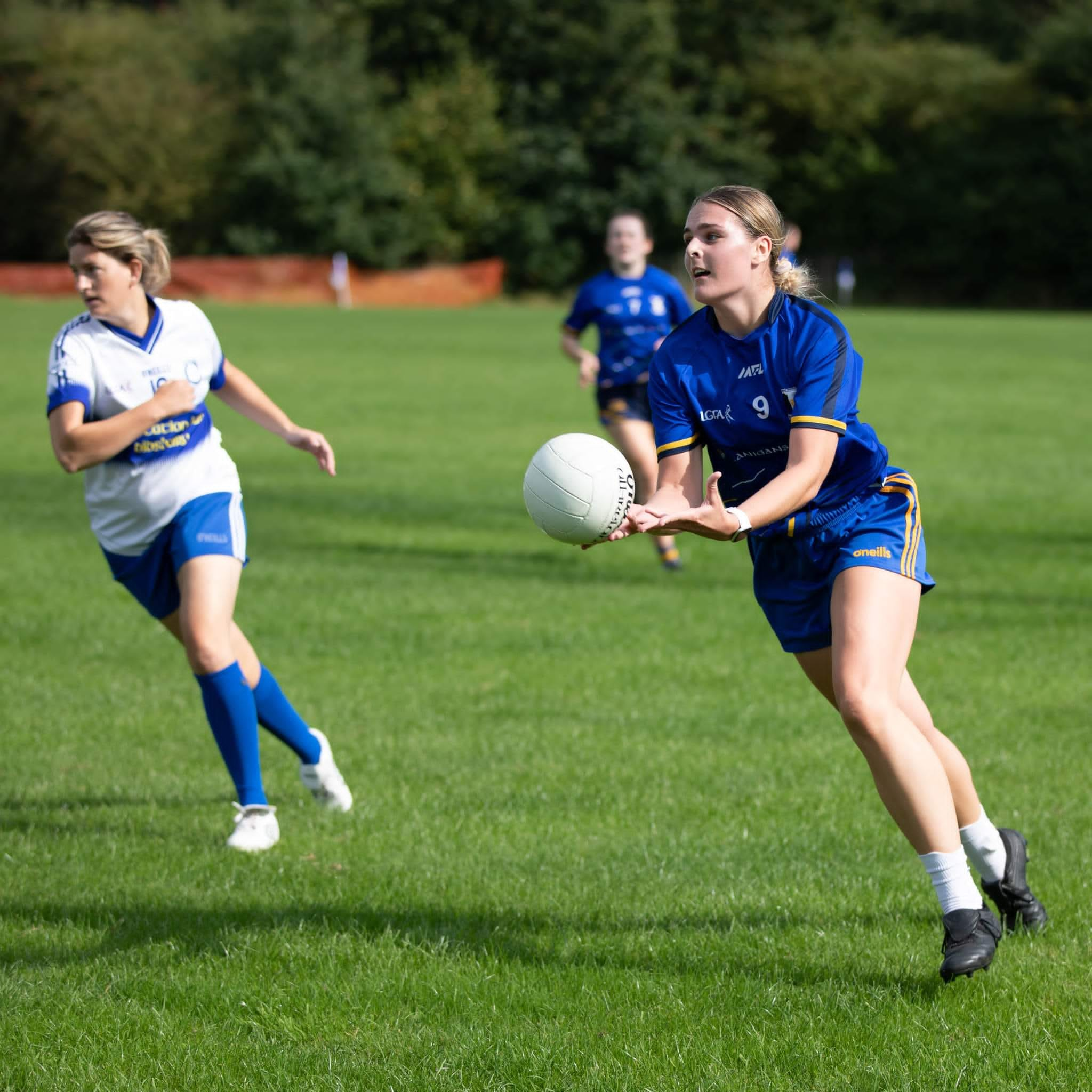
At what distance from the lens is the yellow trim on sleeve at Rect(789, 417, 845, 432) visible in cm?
389

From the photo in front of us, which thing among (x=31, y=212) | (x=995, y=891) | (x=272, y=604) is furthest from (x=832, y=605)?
(x=31, y=212)

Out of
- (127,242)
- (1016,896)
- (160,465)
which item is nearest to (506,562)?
(160,465)

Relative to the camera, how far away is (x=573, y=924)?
4551 millimetres

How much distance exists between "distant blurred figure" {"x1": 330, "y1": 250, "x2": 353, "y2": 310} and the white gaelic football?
48476mm

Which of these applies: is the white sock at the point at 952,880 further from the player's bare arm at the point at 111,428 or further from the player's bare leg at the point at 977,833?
the player's bare arm at the point at 111,428

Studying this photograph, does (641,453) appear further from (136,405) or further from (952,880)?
(952,880)

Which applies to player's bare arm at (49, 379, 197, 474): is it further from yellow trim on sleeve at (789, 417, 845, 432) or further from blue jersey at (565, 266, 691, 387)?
blue jersey at (565, 266, 691, 387)

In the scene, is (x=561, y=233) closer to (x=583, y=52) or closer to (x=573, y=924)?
(x=583, y=52)

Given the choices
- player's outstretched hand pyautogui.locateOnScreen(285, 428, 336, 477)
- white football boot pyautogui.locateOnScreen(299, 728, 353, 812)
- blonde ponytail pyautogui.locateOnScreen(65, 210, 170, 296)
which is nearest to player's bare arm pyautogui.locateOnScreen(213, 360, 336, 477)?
player's outstretched hand pyautogui.locateOnScreen(285, 428, 336, 477)

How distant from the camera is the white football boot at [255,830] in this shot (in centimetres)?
524

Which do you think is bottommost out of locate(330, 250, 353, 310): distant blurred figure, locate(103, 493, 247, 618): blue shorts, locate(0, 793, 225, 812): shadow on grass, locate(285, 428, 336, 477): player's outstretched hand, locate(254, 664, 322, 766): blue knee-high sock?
locate(330, 250, 353, 310): distant blurred figure

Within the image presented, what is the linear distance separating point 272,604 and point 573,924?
5.16 metres

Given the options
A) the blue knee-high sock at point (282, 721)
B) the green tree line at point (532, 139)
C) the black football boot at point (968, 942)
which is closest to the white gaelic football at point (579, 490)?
the black football boot at point (968, 942)

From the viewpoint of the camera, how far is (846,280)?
184ft
